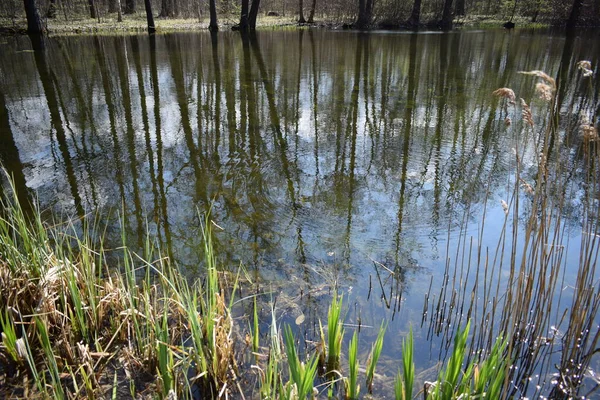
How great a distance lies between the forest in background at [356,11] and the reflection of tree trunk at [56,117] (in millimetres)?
8045

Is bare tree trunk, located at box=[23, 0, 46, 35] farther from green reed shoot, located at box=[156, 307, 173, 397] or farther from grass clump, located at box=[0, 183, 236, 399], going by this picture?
green reed shoot, located at box=[156, 307, 173, 397]

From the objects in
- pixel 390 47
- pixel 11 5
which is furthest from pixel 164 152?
pixel 11 5

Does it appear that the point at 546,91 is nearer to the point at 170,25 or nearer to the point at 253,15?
the point at 253,15

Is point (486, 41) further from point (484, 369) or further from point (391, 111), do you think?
point (484, 369)

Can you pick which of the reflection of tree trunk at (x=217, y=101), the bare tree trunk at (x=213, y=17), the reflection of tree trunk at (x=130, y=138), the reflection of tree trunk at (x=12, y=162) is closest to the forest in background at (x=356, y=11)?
the bare tree trunk at (x=213, y=17)

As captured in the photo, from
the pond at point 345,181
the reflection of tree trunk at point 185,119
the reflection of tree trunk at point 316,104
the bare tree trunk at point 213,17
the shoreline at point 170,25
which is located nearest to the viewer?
the pond at point 345,181

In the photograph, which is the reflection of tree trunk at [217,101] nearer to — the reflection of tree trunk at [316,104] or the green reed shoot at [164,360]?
the reflection of tree trunk at [316,104]

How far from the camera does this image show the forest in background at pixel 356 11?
22844mm

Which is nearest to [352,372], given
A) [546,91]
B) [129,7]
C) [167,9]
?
[546,91]

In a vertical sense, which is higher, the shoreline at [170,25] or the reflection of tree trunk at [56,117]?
the shoreline at [170,25]

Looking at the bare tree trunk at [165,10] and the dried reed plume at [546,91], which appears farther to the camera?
the bare tree trunk at [165,10]

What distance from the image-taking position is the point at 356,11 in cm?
2661

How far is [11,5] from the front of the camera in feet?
76.0

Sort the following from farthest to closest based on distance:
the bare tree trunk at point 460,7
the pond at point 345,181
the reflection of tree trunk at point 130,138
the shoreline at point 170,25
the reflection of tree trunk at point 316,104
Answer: the bare tree trunk at point 460,7, the shoreline at point 170,25, the reflection of tree trunk at point 316,104, the reflection of tree trunk at point 130,138, the pond at point 345,181
